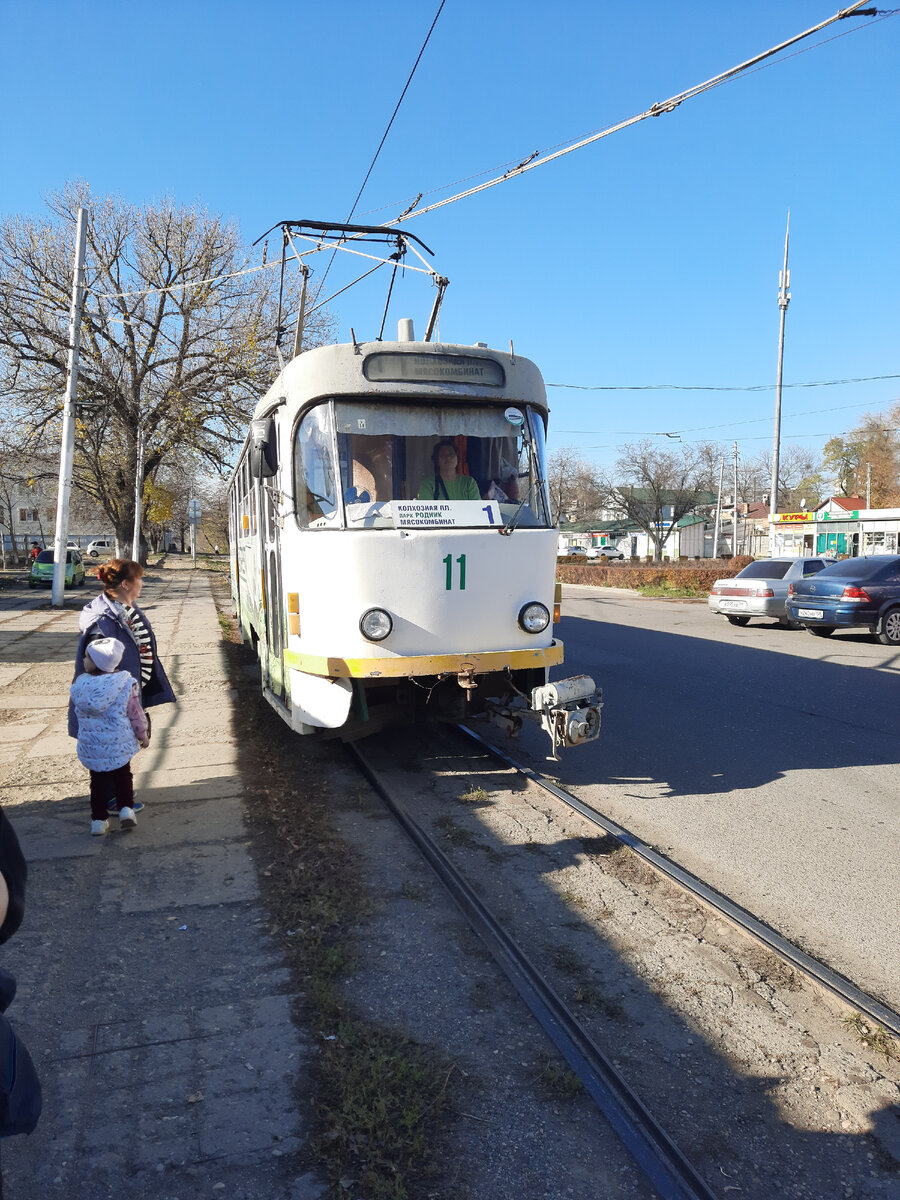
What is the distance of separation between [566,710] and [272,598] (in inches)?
115

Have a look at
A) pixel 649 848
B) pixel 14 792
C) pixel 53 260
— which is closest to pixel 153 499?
pixel 53 260

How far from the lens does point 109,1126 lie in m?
2.83

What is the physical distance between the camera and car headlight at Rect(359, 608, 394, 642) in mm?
5953

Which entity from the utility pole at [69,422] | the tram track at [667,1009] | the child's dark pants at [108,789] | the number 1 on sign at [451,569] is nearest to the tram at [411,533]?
the number 1 on sign at [451,569]

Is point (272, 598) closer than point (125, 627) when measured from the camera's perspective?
No

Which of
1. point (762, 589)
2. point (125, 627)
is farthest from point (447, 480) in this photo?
point (762, 589)

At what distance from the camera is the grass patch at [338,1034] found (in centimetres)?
266

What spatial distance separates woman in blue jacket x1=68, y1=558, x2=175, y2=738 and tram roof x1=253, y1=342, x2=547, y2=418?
184 cm

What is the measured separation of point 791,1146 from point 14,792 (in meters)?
5.83

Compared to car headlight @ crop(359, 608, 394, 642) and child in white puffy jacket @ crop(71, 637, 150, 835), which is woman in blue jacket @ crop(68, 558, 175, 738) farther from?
car headlight @ crop(359, 608, 394, 642)

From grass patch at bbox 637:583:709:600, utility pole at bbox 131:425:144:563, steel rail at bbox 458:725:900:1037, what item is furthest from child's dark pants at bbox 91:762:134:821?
utility pole at bbox 131:425:144:563

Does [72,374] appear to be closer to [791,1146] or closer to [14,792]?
[14,792]

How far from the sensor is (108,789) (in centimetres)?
561

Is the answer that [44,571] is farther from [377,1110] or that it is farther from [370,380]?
[377,1110]
